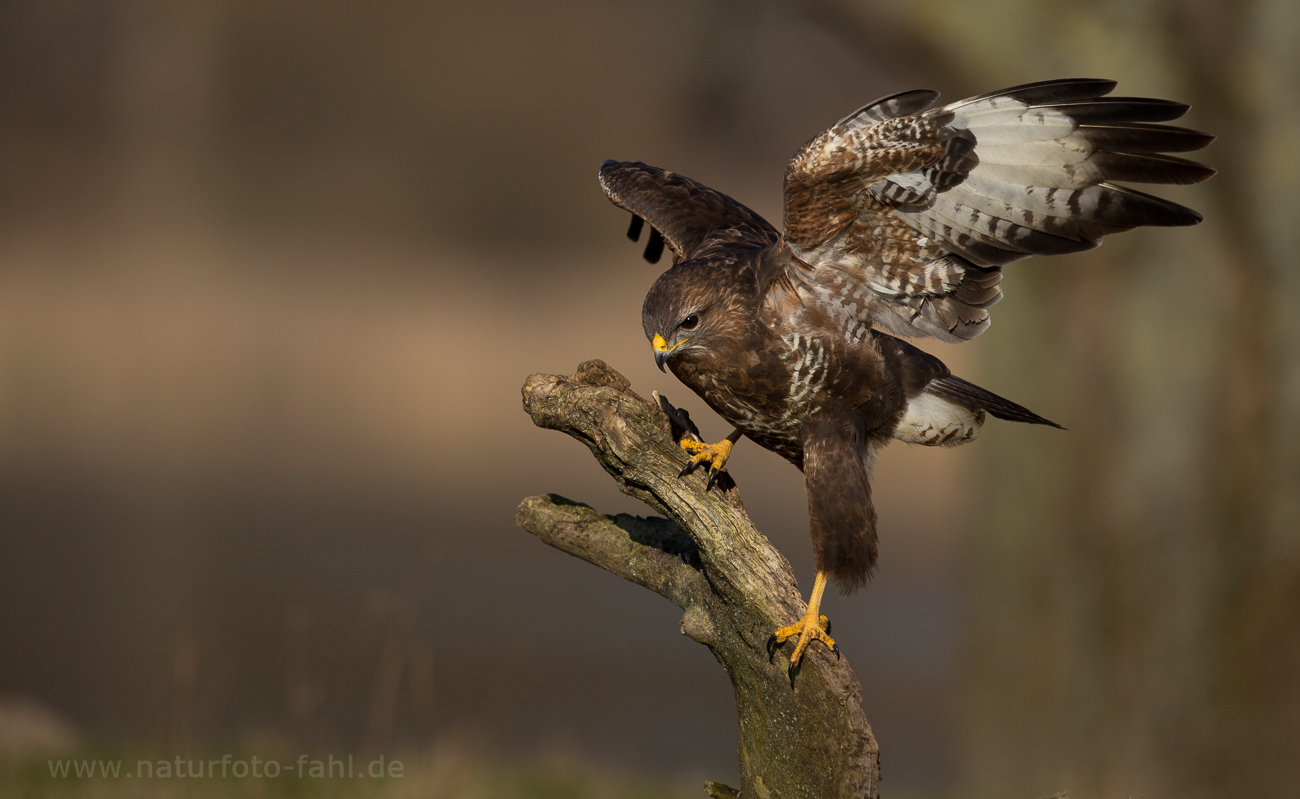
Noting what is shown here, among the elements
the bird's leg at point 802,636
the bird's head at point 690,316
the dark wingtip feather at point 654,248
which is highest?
the dark wingtip feather at point 654,248

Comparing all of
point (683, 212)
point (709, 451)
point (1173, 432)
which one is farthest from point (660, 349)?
point (1173, 432)

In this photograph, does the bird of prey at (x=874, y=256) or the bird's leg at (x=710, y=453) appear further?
the bird's leg at (x=710, y=453)

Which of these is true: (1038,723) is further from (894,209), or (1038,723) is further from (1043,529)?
(894,209)

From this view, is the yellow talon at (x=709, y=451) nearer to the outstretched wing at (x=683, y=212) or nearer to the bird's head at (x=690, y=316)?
the bird's head at (x=690, y=316)

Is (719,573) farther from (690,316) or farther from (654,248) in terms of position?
(654,248)

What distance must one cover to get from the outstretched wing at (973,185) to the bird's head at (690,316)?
281 mm

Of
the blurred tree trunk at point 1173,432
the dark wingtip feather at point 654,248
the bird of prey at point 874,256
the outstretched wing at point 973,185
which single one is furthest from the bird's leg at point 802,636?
the blurred tree trunk at point 1173,432

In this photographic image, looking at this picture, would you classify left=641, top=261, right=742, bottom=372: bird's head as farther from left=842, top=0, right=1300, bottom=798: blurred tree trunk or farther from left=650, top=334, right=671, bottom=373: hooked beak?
left=842, top=0, right=1300, bottom=798: blurred tree trunk

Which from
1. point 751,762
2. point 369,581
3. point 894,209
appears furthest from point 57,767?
point 369,581

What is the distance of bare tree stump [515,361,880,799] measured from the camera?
9.18 feet

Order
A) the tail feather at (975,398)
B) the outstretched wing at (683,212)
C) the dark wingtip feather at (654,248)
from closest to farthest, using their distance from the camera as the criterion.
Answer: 1. the tail feather at (975,398)
2. the outstretched wing at (683,212)
3. the dark wingtip feather at (654,248)

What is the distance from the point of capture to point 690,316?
320 centimetres

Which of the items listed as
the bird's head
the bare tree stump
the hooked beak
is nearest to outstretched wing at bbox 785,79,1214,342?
the bird's head

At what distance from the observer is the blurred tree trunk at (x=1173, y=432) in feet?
18.5
